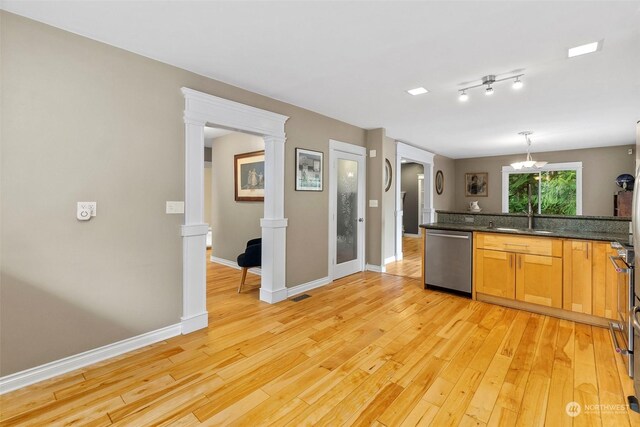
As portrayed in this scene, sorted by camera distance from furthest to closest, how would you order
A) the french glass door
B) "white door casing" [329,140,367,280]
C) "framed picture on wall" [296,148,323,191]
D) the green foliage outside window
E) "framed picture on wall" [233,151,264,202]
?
the green foliage outside window
"framed picture on wall" [233,151,264,202]
the french glass door
"white door casing" [329,140,367,280]
"framed picture on wall" [296,148,323,191]

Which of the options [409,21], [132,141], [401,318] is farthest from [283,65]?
[401,318]

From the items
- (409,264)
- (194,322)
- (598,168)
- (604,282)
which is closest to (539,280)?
(604,282)

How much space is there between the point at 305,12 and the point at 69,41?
1692 mm

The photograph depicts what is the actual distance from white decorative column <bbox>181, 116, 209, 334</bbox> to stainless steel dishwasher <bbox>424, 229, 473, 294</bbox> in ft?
9.32

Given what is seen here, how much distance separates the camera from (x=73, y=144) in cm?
213

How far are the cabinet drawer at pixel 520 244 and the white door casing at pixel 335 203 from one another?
1878 millimetres

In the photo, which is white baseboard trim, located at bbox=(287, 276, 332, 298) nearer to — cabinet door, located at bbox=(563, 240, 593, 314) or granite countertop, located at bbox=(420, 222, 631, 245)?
granite countertop, located at bbox=(420, 222, 631, 245)

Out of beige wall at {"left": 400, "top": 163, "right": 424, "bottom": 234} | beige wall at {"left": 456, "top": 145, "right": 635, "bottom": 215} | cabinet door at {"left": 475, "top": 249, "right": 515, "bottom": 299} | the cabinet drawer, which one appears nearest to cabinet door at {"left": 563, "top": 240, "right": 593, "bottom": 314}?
the cabinet drawer

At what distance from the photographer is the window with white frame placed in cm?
702

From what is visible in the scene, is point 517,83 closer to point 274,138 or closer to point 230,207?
point 274,138

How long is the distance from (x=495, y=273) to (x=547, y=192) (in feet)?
18.3

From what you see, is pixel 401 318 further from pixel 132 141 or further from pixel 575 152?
pixel 575 152

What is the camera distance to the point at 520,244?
130 inches

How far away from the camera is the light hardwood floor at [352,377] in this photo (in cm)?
170
